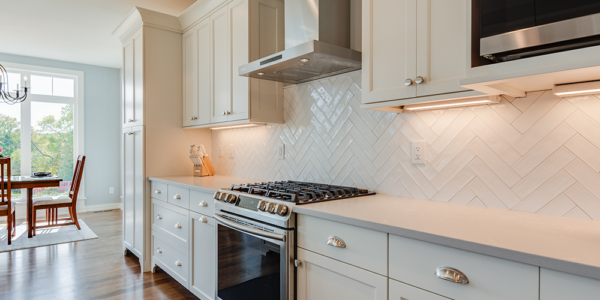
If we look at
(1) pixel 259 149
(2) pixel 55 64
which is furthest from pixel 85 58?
(1) pixel 259 149

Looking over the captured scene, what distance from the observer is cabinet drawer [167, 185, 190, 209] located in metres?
2.61

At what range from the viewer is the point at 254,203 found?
1867 millimetres

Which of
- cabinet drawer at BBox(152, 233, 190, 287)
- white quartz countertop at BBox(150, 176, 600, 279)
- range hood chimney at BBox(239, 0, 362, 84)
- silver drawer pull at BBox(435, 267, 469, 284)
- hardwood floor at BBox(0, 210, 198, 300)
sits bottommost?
hardwood floor at BBox(0, 210, 198, 300)

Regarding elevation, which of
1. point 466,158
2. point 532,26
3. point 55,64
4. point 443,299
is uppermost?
point 55,64

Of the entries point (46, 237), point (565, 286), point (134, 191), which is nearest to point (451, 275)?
point (565, 286)

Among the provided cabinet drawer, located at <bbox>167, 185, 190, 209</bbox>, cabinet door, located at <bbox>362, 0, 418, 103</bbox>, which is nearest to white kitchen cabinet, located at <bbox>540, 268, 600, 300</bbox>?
cabinet door, located at <bbox>362, 0, 418, 103</bbox>

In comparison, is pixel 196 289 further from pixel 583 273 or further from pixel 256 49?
pixel 583 273

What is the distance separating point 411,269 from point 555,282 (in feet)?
1.35

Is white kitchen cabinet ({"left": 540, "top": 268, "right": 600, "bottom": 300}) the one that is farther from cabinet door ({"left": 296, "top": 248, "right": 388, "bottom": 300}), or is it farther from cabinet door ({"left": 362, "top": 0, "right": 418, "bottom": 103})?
cabinet door ({"left": 362, "top": 0, "right": 418, "bottom": 103})

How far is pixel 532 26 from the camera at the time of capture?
106 cm

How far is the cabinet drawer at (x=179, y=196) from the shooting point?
261cm

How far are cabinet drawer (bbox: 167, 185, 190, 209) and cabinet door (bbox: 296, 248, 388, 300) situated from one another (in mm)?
1290

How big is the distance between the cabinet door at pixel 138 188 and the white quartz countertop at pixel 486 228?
7.10 feet

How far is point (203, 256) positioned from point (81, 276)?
1461mm
